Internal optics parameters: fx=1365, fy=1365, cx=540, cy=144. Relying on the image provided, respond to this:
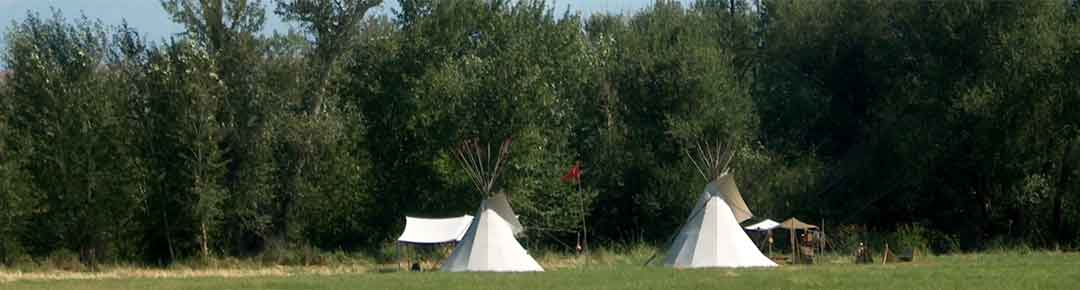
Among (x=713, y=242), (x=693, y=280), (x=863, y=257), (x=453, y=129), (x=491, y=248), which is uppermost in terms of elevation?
(x=453, y=129)

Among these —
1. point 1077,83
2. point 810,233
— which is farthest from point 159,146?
point 1077,83

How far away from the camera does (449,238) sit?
124 feet

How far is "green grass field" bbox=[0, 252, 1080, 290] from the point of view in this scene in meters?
24.8

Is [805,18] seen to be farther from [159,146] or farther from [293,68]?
[159,146]

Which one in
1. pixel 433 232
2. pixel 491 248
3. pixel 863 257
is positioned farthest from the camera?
pixel 433 232

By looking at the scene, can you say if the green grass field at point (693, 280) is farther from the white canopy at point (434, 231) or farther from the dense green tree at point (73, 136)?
the dense green tree at point (73, 136)

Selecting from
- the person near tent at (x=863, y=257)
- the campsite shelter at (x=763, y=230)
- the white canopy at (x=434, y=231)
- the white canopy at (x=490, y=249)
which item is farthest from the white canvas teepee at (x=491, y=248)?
the campsite shelter at (x=763, y=230)

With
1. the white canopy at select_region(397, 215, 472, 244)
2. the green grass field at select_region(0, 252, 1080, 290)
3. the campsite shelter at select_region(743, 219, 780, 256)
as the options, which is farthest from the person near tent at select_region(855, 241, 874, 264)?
the white canopy at select_region(397, 215, 472, 244)

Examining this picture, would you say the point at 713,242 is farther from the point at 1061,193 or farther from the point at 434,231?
the point at 1061,193

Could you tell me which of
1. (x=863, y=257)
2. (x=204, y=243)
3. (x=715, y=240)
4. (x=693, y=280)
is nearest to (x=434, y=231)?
(x=715, y=240)

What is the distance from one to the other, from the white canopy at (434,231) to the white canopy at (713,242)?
666 centimetres

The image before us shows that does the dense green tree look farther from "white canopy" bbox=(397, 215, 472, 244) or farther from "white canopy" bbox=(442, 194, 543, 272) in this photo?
"white canopy" bbox=(442, 194, 543, 272)

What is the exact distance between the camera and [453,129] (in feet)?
147

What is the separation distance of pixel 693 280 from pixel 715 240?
7005 mm
